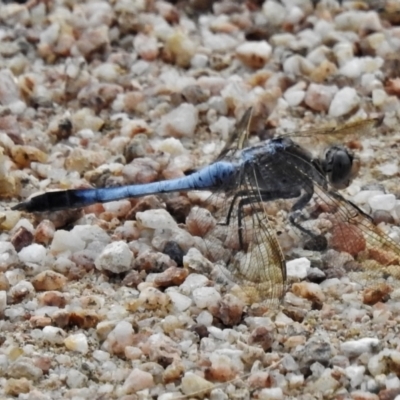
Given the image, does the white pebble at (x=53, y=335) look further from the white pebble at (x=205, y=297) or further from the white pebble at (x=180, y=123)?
the white pebble at (x=180, y=123)

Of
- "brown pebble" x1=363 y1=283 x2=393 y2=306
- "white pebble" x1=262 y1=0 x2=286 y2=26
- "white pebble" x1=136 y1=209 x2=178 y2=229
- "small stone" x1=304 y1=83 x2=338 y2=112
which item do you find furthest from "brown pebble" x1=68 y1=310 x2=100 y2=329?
"white pebble" x1=262 y1=0 x2=286 y2=26

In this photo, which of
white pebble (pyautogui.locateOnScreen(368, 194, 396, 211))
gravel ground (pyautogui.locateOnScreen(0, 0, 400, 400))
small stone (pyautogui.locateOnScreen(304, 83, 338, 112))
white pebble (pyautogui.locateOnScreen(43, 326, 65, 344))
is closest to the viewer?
gravel ground (pyautogui.locateOnScreen(0, 0, 400, 400))

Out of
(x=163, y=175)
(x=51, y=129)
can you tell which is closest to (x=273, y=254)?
(x=163, y=175)

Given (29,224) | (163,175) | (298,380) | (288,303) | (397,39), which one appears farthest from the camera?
(397,39)

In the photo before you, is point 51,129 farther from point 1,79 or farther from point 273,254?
point 273,254

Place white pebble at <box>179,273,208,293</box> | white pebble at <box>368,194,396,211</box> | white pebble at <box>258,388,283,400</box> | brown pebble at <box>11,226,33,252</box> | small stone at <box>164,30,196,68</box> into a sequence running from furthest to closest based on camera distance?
1. small stone at <box>164,30,196,68</box>
2. white pebble at <box>368,194,396,211</box>
3. brown pebble at <box>11,226,33,252</box>
4. white pebble at <box>179,273,208,293</box>
5. white pebble at <box>258,388,283,400</box>

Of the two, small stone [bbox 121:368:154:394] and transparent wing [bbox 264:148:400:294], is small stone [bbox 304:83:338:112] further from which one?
small stone [bbox 121:368:154:394]

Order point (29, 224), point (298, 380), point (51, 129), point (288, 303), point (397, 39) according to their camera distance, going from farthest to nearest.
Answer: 1. point (397, 39)
2. point (51, 129)
3. point (29, 224)
4. point (288, 303)
5. point (298, 380)
